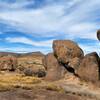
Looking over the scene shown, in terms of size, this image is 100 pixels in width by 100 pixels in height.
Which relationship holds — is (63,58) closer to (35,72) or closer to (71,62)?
(71,62)

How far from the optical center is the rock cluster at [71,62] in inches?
1569

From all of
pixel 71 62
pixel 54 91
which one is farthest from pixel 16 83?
pixel 71 62

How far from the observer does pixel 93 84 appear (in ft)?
128

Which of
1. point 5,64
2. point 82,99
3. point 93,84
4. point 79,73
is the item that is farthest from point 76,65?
point 5,64

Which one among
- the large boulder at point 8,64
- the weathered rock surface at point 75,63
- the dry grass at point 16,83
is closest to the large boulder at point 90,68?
the weathered rock surface at point 75,63

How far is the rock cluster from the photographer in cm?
3984

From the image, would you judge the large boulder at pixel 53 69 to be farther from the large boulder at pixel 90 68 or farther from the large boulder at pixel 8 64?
the large boulder at pixel 8 64

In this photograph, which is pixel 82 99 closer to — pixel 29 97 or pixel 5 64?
pixel 29 97

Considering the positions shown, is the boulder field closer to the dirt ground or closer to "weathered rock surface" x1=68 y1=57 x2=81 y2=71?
"weathered rock surface" x1=68 y1=57 x2=81 y2=71

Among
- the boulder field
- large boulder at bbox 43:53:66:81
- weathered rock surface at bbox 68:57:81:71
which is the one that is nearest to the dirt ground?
the boulder field

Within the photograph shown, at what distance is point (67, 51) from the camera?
42.8 meters

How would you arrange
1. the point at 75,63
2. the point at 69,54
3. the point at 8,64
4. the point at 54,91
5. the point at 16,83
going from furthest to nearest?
the point at 8,64
the point at 69,54
the point at 75,63
the point at 16,83
the point at 54,91

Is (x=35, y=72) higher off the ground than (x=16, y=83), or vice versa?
(x=35, y=72)

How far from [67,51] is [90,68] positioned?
4745mm
